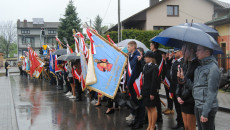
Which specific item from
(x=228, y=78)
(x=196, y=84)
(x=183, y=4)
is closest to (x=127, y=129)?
(x=196, y=84)

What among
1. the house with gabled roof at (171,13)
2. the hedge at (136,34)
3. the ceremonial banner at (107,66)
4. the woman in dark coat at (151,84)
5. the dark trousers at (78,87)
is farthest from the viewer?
the house with gabled roof at (171,13)

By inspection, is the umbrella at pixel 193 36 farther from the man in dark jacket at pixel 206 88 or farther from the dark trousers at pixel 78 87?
the dark trousers at pixel 78 87

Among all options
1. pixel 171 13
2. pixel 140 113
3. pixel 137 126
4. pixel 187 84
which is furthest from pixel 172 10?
pixel 187 84

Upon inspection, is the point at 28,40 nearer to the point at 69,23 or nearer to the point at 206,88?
the point at 69,23

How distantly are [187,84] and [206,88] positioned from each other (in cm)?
55

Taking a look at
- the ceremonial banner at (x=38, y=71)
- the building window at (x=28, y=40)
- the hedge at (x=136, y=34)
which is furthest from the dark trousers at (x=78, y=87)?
the building window at (x=28, y=40)

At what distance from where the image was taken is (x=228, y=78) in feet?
40.6

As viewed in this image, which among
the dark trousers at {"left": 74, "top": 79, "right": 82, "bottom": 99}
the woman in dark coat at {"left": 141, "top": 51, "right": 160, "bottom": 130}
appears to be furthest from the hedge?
the woman in dark coat at {"left": 141, "top": 51, "right": 160, "bottom": 130}

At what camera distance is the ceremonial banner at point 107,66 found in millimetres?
7477

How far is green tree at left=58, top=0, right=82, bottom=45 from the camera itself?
5141 cm

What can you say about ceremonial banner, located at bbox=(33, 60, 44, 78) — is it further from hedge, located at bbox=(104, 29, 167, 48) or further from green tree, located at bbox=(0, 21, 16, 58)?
green tree, located at bbox=(0, 21, 16, 58)

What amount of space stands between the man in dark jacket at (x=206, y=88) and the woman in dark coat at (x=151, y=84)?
1.81 metres

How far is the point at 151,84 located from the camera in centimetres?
Result: 589

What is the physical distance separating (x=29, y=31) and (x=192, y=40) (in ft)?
292
